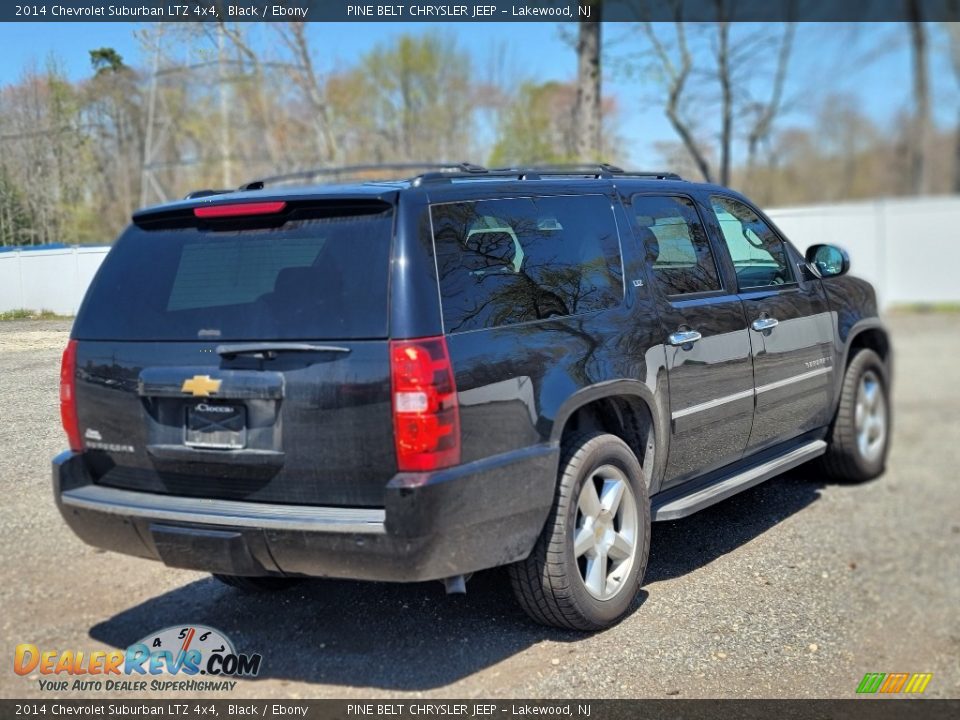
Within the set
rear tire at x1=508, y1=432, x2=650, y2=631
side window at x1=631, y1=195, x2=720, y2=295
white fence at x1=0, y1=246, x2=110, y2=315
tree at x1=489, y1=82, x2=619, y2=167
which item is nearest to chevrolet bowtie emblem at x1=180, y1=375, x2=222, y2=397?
rear tire at x1=508, y1=432, x2=650, y2=631

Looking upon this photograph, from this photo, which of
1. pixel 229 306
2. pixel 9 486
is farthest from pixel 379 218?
pixel 9 486

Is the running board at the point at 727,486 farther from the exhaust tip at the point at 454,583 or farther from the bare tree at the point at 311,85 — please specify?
the bare tree at the point at 311,85

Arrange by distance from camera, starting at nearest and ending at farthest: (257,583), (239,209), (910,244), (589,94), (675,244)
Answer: (910,244), (239,209), (257,583), (675,244), (589,94)

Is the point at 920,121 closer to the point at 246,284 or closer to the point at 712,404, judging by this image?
the point at 246,284

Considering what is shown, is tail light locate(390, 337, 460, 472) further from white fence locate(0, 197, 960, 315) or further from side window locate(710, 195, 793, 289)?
side window locate(710, 195, 793, 289)

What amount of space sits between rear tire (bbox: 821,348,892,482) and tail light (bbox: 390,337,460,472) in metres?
3.17

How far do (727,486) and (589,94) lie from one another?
699 cm

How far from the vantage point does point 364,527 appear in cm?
335

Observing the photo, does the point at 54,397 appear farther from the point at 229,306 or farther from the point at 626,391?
the point at 626,391

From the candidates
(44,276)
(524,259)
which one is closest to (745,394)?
(524,259)

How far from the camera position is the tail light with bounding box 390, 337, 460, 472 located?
3.33 meters

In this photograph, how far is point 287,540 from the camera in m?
3.45

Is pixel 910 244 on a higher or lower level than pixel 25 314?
higher
